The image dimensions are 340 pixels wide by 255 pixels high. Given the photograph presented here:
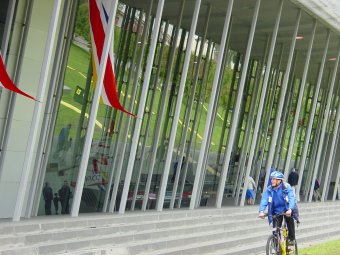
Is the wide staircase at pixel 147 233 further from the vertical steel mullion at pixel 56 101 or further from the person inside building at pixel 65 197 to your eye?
the person inside building at pixel 65 197

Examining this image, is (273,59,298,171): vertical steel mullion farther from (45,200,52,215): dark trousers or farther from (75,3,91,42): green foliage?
(45,200,52,215): dark trousers

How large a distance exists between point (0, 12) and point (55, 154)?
3.57 metres

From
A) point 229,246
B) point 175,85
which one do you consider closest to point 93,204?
point 229,246

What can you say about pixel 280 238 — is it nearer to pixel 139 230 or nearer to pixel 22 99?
pixel 139 230

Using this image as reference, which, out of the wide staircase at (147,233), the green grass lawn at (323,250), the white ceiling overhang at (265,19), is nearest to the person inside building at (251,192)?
the wide staircase at (147,233)

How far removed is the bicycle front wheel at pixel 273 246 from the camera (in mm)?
10555

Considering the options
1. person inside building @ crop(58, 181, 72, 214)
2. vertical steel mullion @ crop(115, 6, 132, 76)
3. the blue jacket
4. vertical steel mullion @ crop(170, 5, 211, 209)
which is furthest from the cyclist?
vertical steel mullion @ crop(115, 6, 132, 76)

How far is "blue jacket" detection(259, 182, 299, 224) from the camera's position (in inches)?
412

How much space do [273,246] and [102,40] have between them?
4706mm

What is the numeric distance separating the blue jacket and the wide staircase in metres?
2.20

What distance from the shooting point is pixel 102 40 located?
1130 cm

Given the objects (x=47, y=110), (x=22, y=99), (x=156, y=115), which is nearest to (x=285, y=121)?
(x=156, y=115)

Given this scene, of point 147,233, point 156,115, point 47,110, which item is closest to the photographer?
point 147,233

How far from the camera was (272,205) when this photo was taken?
34.7 feet
